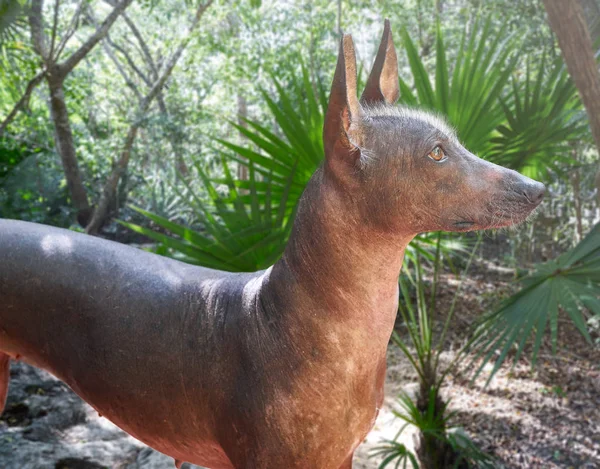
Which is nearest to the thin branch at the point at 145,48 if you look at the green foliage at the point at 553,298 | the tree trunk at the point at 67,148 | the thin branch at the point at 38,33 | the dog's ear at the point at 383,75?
the tree trunk at the point at 67,148

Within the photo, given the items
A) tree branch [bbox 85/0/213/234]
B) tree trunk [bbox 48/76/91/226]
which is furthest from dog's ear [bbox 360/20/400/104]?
tree branch [bbox 85/0/213/234]

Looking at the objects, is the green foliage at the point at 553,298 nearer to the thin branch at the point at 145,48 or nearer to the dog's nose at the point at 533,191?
the dog's nose at the point at 533,191

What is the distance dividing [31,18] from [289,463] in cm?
744

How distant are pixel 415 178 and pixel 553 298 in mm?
1573

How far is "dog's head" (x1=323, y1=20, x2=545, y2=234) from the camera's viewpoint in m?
1.09

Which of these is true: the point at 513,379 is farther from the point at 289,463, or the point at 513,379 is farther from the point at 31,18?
the point at 31,18

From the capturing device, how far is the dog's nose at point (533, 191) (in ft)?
3.59

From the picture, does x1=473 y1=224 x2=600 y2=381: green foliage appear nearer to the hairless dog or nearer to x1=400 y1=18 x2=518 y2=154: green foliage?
x1=400 y1=18 x2=518 y2=154: green foliage

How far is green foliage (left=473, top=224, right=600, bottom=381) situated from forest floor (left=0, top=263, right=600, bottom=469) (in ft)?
4.04

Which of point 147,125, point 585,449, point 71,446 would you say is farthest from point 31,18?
point 585,449

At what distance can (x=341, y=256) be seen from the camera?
1175mm

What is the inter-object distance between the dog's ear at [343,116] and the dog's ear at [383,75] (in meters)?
0.17

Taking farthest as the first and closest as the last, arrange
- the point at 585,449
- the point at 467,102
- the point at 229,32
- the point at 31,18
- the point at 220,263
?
1. the point at 229,32
2. the point at 31,18
3. the point at 585,449
4. the point at 467,102
5. the point at 220,263

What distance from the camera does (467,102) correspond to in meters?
2.76
